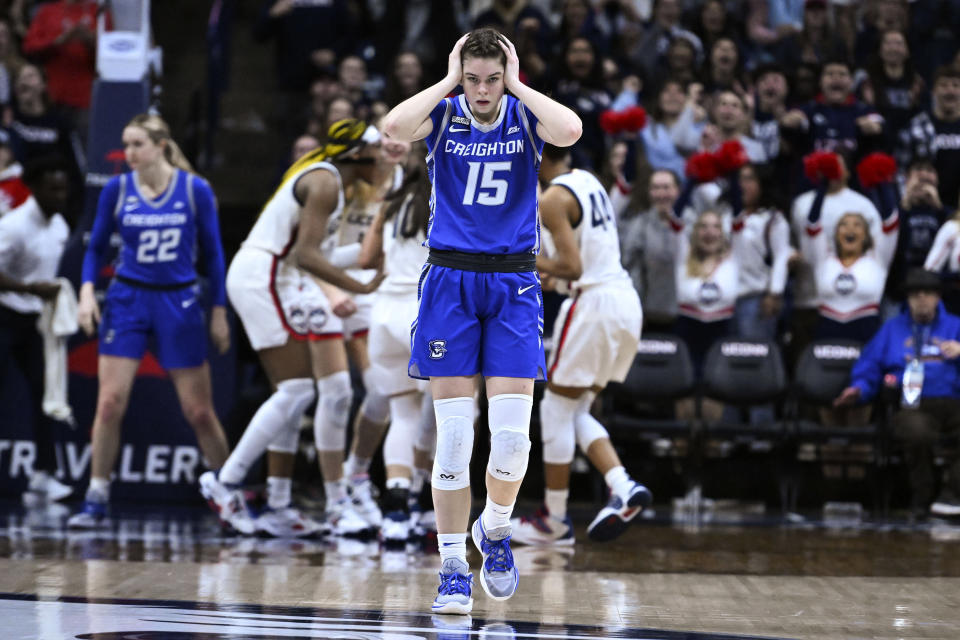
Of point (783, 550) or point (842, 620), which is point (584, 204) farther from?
point (842, 620)

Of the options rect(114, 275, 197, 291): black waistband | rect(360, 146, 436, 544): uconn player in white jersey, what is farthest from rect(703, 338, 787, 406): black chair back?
rect(114, 275, 197, 291): black waistband

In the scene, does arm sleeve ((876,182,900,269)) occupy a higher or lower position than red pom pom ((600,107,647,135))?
lower

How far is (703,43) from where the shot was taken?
13.4m

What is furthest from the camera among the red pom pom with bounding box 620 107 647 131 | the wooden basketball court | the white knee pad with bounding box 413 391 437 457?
Result: the red pom pom with bounding box 620 107 647 131

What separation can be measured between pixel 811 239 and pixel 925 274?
1.05m

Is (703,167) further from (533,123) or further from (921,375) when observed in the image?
(533,123)

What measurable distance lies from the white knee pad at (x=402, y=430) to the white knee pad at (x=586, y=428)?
3.05 ft

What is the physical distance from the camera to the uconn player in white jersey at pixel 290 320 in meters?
8.05

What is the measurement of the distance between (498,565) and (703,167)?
6.23 metres

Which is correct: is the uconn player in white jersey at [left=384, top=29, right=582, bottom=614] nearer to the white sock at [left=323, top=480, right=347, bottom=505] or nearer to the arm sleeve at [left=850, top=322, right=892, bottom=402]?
the white sock at [left=323, top=480, right=347, bottom=505]

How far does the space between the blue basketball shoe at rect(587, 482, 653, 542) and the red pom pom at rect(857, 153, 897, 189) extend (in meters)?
4.72

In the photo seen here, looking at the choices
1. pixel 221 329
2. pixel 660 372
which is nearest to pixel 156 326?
pixel 221 329

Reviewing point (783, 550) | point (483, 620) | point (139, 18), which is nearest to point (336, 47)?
point (139, 18)

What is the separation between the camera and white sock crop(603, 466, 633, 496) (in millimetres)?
7641
